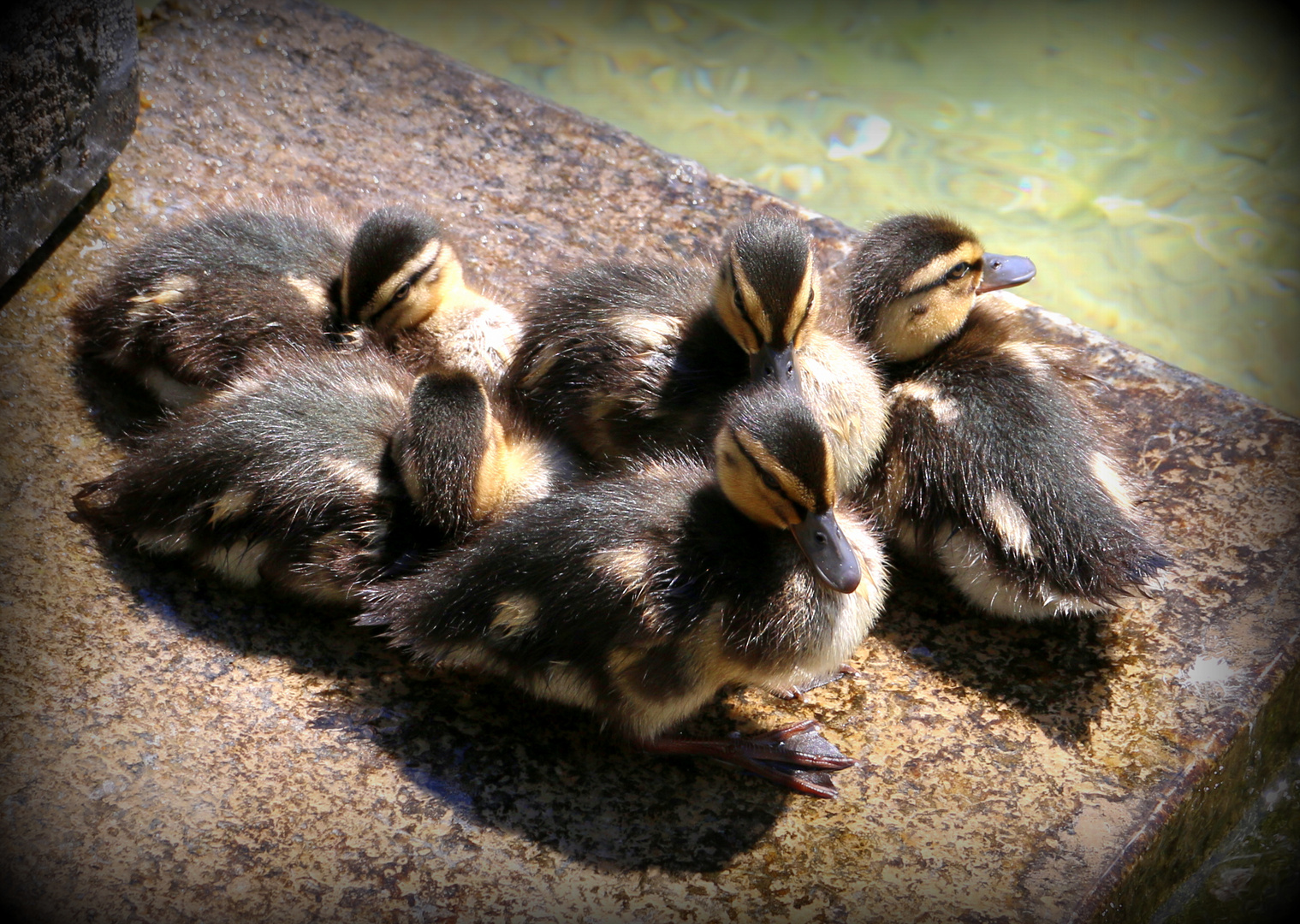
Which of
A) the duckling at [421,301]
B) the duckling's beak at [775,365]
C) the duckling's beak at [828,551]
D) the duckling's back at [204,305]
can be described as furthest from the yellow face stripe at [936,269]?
the duckling's back at [204,305]

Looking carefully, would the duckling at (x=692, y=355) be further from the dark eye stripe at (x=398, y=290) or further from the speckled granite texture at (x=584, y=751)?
the speckled granite texture at (x=584, y=751)

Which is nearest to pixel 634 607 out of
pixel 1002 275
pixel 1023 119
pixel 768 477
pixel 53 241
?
pixel 768 477

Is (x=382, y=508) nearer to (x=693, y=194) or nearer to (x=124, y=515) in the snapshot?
(x=124, y=515)

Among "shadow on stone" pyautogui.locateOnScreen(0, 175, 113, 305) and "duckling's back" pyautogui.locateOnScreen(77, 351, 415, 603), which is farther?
"shadow on stone" pyautogui.locateOnScreen(0, 175, 113, 305)

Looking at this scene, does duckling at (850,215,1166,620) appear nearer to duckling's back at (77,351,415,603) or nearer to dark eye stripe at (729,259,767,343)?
dark eye stripe at (729,259,767,343)

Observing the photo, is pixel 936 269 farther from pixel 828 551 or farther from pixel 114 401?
pixel 114 401

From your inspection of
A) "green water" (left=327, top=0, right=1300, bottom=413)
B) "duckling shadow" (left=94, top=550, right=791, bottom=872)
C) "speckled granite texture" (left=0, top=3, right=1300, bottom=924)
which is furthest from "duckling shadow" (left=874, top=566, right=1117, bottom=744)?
"green water" (left=327, top=0, right=1300, bottom=413)

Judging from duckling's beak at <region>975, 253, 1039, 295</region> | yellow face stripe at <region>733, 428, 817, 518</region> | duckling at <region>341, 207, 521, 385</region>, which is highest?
duckling's beak at <region>975, 253, 1039, 295</region>
